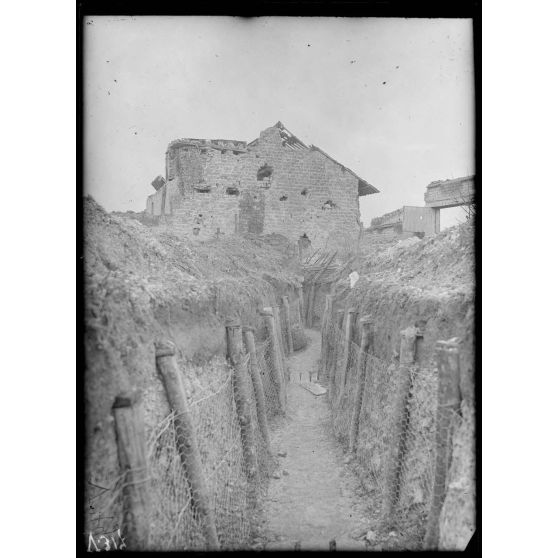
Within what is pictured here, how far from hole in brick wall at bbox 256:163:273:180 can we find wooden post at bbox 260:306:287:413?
3.74 feet

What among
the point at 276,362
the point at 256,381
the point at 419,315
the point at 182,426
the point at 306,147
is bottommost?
the point at 182,426

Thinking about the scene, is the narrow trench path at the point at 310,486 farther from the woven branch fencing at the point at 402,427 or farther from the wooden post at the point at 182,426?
the wooden post at the point at 182,426

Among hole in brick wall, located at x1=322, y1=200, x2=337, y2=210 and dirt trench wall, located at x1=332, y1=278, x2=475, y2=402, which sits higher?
hole in brick wall, located at x1=322, y1=200, x2=337, y2=210

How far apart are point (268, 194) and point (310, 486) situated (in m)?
2.28

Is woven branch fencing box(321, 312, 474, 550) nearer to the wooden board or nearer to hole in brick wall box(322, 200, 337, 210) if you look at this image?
the wooden board

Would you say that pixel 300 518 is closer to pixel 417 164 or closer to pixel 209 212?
pixel 209 212

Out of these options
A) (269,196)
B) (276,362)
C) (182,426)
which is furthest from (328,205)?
(182,426)

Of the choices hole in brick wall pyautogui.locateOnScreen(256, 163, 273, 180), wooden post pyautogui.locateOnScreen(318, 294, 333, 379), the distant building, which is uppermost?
hole in brick wall pyautogui.locateOnScreen(256, 163, 273, 180)

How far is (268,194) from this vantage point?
350cm

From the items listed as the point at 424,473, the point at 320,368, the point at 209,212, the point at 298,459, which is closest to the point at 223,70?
the point at 209,212

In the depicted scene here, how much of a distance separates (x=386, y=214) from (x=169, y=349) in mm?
1919

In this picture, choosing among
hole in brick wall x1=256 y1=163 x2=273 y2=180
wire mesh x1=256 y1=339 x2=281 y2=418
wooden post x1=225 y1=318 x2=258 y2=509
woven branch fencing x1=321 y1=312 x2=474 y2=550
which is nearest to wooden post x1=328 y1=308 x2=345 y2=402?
woven branch fencing x1=321 y1=312 x2=474 y2=550

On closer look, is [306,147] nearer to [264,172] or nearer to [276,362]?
[264,172]

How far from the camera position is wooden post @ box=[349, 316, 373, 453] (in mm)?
3584
